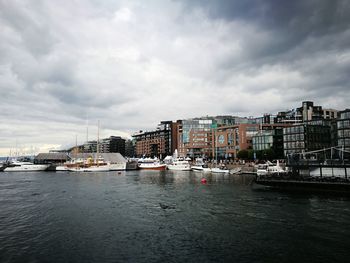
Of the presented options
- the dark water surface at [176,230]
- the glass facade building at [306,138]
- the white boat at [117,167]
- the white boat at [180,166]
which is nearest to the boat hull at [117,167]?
the white boat at [117,167]

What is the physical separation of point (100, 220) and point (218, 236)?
17704 mm

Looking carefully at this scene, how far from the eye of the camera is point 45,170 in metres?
175

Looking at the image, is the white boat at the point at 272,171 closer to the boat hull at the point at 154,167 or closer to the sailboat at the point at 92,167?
the boat hull at the point at 154,167

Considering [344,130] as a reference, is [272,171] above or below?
below

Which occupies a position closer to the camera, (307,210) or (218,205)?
(307,210)

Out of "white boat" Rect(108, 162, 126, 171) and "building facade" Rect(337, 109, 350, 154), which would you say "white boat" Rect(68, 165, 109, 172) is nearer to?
"white boat" Rect(108, 162, 126, 171)

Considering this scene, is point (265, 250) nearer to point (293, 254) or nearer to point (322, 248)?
point (293, 254)

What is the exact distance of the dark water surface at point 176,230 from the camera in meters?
26.3

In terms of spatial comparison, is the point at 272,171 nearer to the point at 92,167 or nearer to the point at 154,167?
the point at 154,167

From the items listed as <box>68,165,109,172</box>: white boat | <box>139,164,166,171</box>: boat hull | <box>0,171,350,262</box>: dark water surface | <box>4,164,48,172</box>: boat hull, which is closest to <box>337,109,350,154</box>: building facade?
<box>0,171,350,262</box>: dark water surface

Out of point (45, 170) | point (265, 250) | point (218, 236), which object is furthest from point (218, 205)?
point (45, 170)

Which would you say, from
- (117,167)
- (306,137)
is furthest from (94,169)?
(306,137)

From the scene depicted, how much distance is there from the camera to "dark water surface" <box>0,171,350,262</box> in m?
26.3

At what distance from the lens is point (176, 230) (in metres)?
34.6
